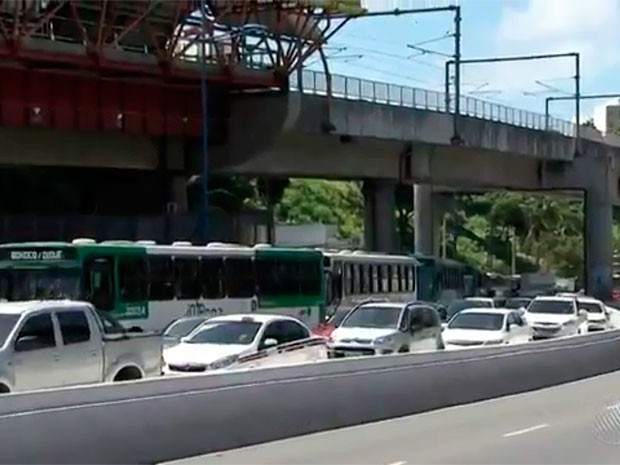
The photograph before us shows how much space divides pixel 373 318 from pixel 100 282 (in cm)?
667

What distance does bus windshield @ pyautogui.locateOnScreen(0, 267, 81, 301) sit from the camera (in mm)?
32344

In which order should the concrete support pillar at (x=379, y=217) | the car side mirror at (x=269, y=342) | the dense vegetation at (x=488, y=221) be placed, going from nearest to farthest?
the car side mirror at (x=269, y=342), the concrete support pillar at (x=379, y=217), the dense vegetation at (x=488, y=221)

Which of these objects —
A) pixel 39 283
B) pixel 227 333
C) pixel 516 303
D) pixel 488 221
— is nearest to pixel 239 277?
pixel 39 283

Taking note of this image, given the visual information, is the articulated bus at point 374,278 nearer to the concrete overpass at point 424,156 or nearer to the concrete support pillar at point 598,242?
the concrete overpass at point 424,156

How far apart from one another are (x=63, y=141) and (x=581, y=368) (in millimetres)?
26456

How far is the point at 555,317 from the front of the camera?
46312 millimetres

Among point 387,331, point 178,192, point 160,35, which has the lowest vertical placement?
point 387,331

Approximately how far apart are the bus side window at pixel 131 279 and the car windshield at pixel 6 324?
46.6 feet

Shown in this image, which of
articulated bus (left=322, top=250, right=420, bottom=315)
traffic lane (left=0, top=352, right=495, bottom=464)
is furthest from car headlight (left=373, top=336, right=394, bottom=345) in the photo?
articulated bus (left=322, top=250, right=420, bottom=315)

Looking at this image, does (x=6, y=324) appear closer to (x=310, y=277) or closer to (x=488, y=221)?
(x=310, y=277)

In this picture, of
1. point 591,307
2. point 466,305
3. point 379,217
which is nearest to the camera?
point 466,305

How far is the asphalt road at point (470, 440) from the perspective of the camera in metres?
16.3

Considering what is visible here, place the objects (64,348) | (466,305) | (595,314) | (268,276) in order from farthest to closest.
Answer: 1. (595,314)
2. (466,305)
3. (268,276)
4. (64,348)

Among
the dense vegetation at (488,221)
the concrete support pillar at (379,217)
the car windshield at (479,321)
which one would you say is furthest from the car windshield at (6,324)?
the dense vegetation at (488,221)
